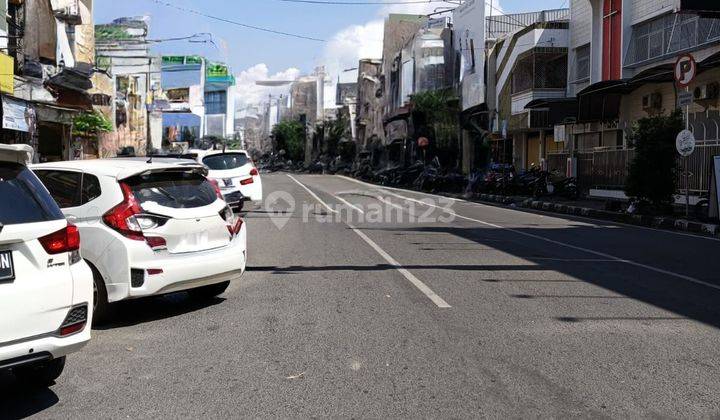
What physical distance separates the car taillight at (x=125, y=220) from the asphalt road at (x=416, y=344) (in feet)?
2.96

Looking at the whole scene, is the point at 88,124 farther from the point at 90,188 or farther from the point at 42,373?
the point at 42,373

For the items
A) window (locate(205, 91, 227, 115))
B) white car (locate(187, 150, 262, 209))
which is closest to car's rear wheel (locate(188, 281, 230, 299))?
white car (locate(187, 150, 262, 209))

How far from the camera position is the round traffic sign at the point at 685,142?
16750mm

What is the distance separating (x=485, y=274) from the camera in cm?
946

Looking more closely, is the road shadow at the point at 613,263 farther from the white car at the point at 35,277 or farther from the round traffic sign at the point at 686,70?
the white car at the point at 35,277

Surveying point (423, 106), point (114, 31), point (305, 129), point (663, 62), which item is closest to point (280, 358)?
point (663, 62)

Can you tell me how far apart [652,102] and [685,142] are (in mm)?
9671

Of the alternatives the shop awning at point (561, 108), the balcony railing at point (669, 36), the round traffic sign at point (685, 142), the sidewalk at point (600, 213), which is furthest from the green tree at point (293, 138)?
the round traffic sign at point (685, 142)

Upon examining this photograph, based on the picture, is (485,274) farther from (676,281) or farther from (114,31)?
(114,31)

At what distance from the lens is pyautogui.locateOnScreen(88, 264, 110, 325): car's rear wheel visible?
652 centimetres

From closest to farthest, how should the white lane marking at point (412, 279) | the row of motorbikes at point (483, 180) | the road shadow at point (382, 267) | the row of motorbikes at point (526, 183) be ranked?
the white lane marking at point (412, 279), the road shadow at point (382, 267), the row of motorbikes at point (526, 183), the row of motorbikes at point (483, 180)

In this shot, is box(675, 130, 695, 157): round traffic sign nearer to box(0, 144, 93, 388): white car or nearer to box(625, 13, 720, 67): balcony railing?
box(625, 13, 720, 67): balcony railing

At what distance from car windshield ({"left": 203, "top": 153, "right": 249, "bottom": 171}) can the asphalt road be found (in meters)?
7.61

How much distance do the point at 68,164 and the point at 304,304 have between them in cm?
286
